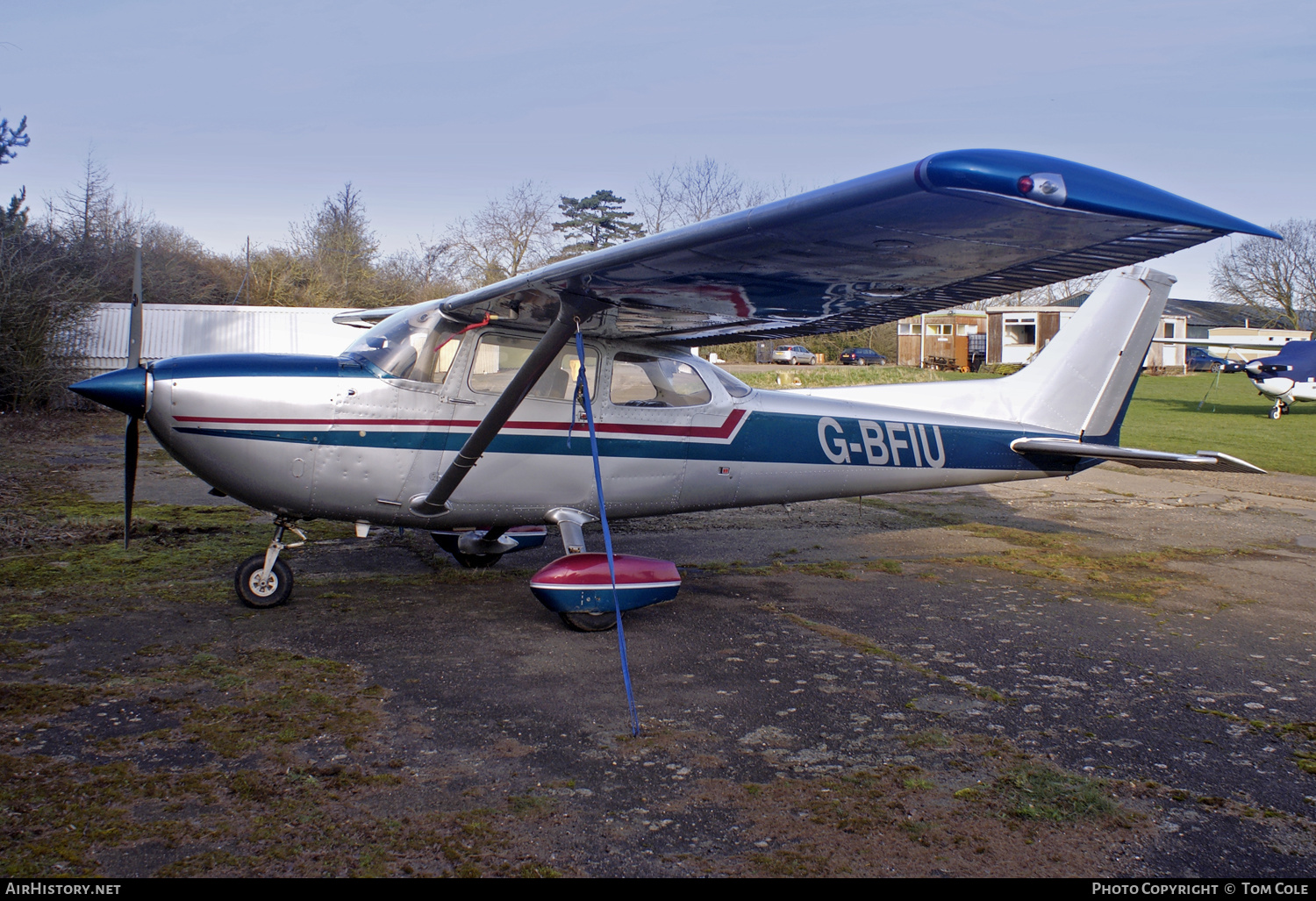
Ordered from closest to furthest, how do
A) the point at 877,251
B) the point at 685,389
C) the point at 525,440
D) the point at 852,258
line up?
the point at 877,251 → the point at 852,258 → the point at 525,440 → the point at 685,389

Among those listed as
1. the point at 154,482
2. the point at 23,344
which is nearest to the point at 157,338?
the point at 23,344

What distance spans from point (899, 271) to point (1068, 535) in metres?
5.75

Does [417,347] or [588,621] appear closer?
[588,621]

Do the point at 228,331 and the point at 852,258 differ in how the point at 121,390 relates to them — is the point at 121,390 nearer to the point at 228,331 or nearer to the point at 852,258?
the point at 852,258

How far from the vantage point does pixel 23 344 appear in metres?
16.7

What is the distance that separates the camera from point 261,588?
543cm

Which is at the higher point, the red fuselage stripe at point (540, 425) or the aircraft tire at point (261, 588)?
the red fuselage stripe at point (540, 425)

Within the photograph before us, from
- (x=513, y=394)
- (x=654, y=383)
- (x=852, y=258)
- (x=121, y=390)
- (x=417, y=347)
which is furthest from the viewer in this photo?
(x=654, y=383)

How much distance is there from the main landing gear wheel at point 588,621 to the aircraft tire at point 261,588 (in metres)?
1.85

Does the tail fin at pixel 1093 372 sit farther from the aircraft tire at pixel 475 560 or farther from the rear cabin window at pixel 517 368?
the aircraft tire at pixel 475 560

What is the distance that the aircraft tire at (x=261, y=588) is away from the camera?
Result: 5398 millimetres

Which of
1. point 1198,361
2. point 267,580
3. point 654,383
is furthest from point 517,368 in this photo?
point 1198,361

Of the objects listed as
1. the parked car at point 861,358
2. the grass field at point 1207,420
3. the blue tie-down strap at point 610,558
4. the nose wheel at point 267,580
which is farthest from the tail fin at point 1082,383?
the parked car at point 861,358

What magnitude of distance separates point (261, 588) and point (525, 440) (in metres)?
1.96
